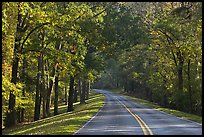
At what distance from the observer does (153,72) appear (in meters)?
66.3

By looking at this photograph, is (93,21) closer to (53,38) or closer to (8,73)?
(53,38)

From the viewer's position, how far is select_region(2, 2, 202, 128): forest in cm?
2480

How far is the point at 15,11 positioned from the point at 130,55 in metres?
31.5

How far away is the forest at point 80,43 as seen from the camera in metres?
24.8

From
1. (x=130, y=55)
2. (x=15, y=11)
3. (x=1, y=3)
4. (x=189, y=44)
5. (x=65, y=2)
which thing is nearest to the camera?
(x=1, y=3)

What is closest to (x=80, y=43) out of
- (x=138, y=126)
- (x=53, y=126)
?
(x=53, y=126)

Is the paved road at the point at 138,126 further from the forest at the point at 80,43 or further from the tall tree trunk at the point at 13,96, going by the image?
the tall tree trunk at the point at 13,96

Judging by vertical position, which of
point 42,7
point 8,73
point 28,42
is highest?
point 42,7

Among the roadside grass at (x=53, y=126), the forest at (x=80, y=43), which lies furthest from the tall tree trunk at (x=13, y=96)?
the roadside grass at (x=53, y=126)

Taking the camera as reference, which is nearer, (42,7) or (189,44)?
(42,7)

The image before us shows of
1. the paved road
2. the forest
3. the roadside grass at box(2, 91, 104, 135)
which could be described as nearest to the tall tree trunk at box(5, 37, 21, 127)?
the forest

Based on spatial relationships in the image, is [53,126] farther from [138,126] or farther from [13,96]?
[13,96]

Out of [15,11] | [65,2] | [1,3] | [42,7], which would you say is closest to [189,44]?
[65,2]

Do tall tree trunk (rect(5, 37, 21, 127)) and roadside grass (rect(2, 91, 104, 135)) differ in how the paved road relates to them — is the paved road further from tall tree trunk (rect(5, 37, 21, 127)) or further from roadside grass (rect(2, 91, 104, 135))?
tall tree trunk (rect(5, 37, 21, 127))
